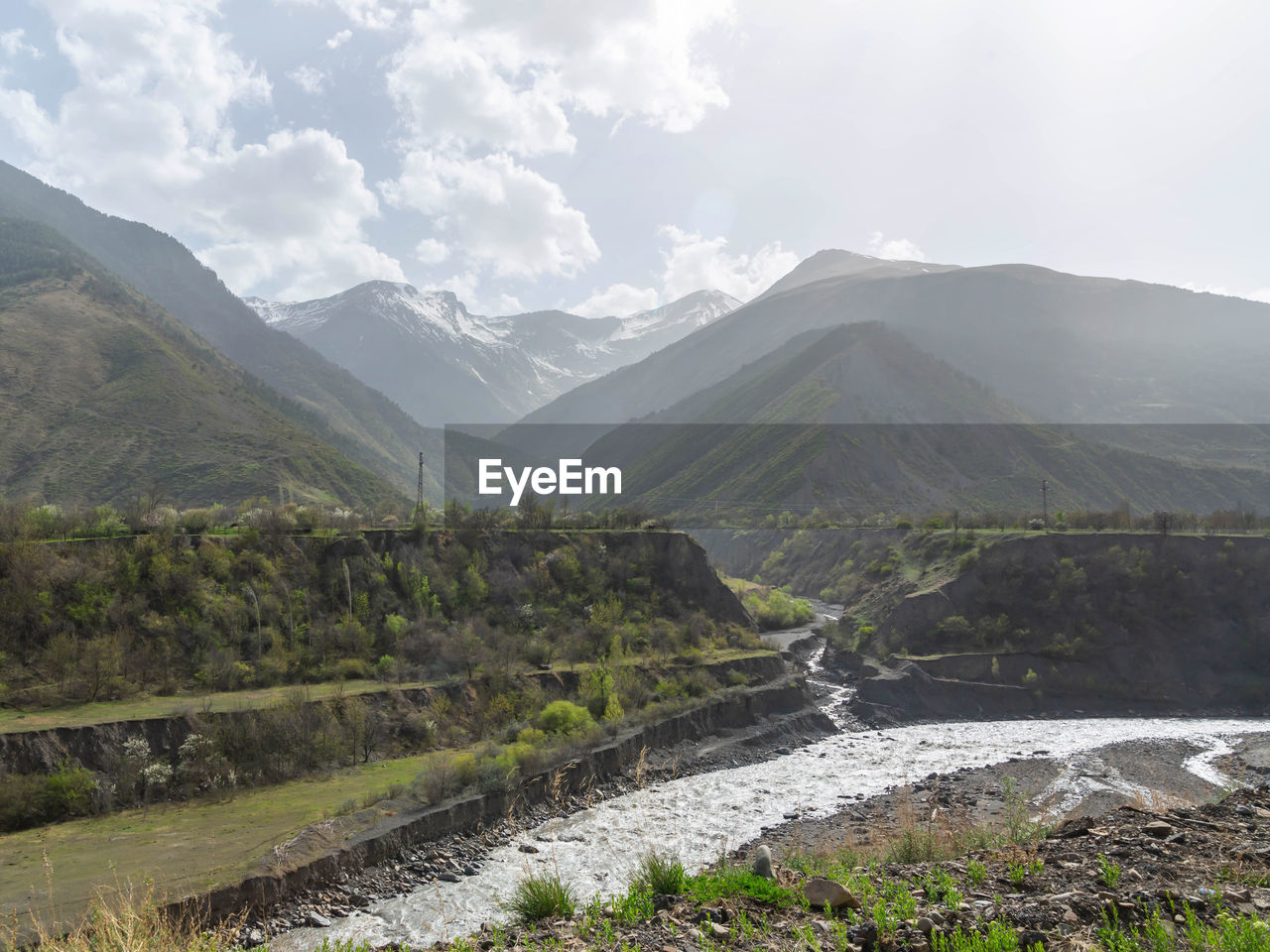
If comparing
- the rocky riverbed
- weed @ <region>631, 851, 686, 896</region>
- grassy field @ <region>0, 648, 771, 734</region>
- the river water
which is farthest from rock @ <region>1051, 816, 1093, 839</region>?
grassy field @ <region>0, 648, 771, 734</region>

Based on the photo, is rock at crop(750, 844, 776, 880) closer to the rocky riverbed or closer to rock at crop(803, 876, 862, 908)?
the rocky riverbed

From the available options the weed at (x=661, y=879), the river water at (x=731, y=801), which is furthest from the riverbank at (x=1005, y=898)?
the river water at (x=731, y=801)

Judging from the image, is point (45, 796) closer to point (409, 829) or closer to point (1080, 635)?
point (409, 829)

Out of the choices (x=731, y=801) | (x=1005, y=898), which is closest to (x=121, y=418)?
(x=731, y=801)

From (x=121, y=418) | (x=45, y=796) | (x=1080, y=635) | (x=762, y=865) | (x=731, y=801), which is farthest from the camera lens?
(x=121, y=418)

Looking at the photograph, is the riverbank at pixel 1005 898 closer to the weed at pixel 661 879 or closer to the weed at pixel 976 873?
the weed at pixel 976 873

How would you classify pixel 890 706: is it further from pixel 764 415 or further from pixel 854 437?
pixel 764 415
